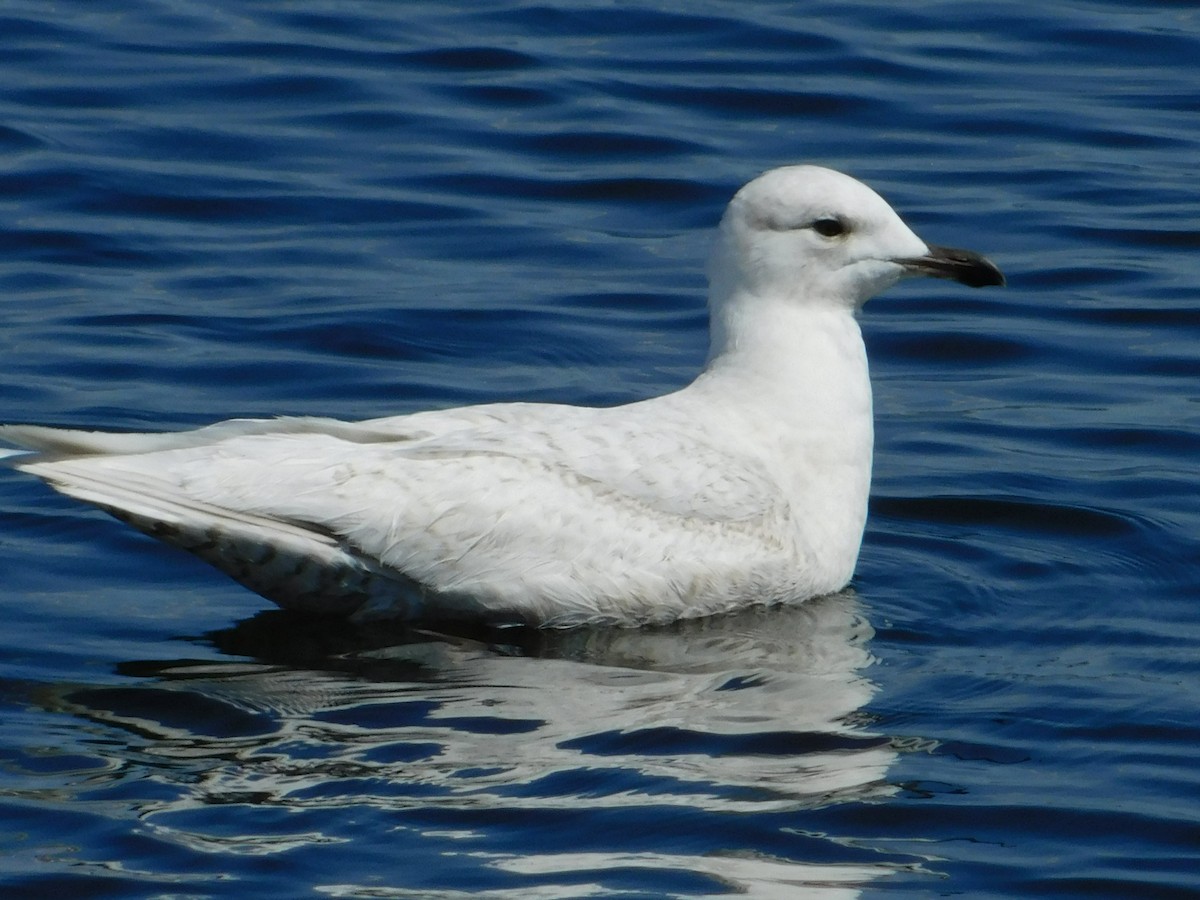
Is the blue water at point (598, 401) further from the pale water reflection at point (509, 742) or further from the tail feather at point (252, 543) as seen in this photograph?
the tail feather at point (252, 543)

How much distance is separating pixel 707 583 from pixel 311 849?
6.77 ft

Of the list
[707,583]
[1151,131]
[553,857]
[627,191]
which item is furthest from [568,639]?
[1151,131]

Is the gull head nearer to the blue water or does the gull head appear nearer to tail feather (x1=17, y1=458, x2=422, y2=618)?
the blue water

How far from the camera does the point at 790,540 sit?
756cm

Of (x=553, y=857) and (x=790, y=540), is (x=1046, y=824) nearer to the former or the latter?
(x=553, y=857)

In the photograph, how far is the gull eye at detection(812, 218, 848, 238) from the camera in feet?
25.8

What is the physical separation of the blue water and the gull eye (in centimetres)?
115

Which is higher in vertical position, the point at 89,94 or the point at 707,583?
the point at 89,94

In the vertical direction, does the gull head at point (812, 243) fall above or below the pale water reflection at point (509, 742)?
above

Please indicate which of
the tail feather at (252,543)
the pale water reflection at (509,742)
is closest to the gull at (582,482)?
the tail feather at (252,543)

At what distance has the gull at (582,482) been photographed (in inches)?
278

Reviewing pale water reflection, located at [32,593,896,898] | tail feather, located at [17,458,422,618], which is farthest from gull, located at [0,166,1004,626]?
pale water reflection, located at [32,593,896,898]

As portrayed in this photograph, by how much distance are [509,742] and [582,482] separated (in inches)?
44.9

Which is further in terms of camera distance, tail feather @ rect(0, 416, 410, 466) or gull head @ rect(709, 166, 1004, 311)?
gull head @ rect(709, 166, 1004, 311)
